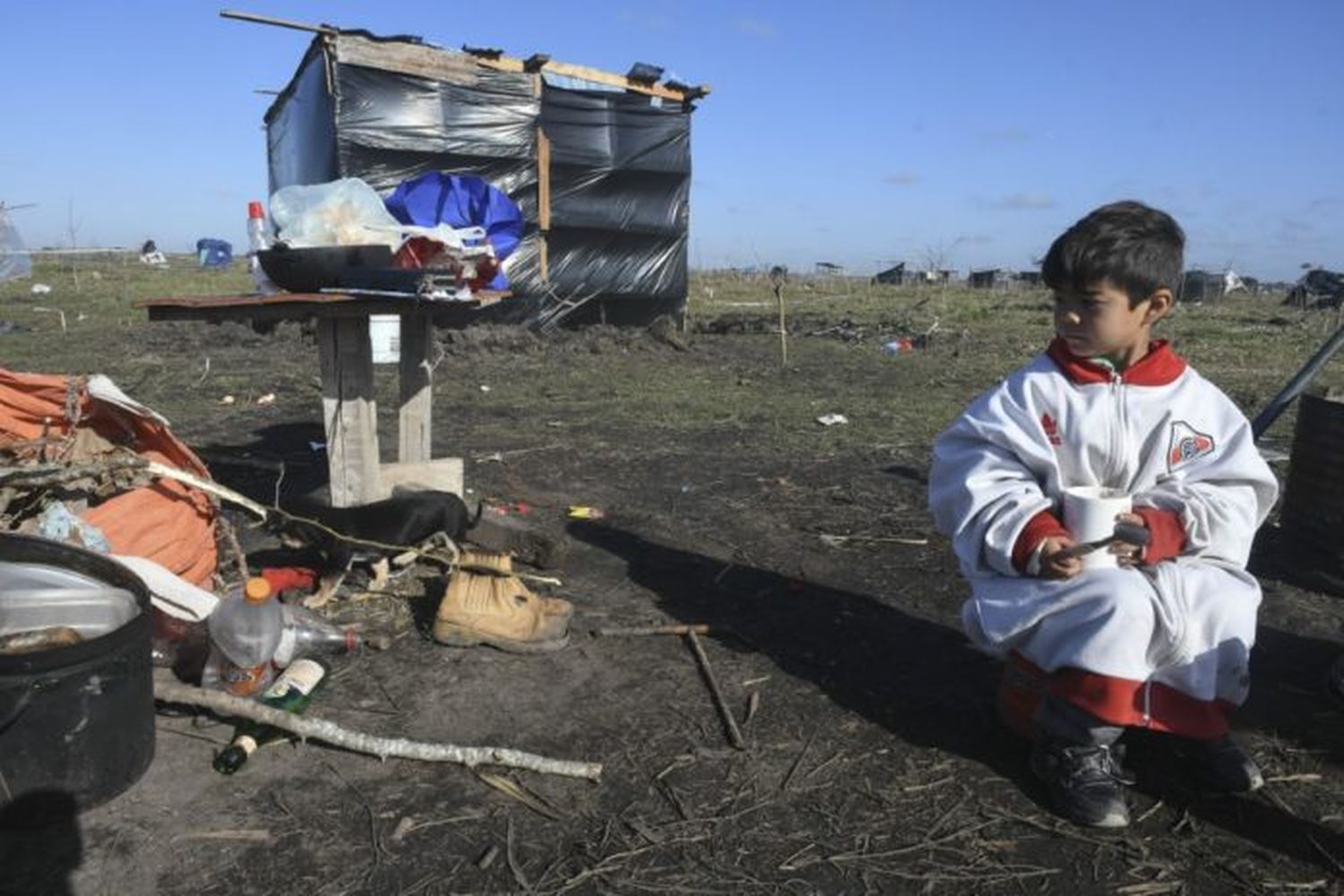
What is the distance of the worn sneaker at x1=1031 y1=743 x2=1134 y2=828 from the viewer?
2.45 metres

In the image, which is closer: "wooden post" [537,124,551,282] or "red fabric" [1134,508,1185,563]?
"red fabric" [1134,508,1185,563]

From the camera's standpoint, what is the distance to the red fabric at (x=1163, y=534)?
2.56 m

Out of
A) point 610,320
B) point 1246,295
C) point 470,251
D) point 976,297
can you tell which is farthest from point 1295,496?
point 1246,295

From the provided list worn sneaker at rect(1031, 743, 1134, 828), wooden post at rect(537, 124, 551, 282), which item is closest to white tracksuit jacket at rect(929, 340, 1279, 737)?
worn sneaker at rect(1031, 743, 1134, 828)

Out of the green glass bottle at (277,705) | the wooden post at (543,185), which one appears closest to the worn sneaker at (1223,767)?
the green glass bottle at (277,705)

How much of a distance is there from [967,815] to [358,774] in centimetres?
163

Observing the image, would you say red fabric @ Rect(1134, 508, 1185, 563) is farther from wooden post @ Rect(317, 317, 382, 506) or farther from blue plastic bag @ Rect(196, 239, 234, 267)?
blue plastic bag @ Rect(196, 239, 234, 267)

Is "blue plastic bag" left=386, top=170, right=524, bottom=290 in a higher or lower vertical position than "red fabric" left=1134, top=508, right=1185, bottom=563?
higher

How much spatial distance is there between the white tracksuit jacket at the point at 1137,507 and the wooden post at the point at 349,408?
8.74 ft

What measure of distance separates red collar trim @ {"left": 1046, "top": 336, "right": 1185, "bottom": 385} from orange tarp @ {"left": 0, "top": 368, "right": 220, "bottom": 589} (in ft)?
10.4

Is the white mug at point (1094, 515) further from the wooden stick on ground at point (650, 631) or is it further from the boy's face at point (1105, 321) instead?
the wooden stick on ground at point (650, 631)

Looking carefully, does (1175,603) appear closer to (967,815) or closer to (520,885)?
(967,815)

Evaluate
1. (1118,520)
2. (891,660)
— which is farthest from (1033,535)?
(891,660)

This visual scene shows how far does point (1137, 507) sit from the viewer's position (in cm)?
265
